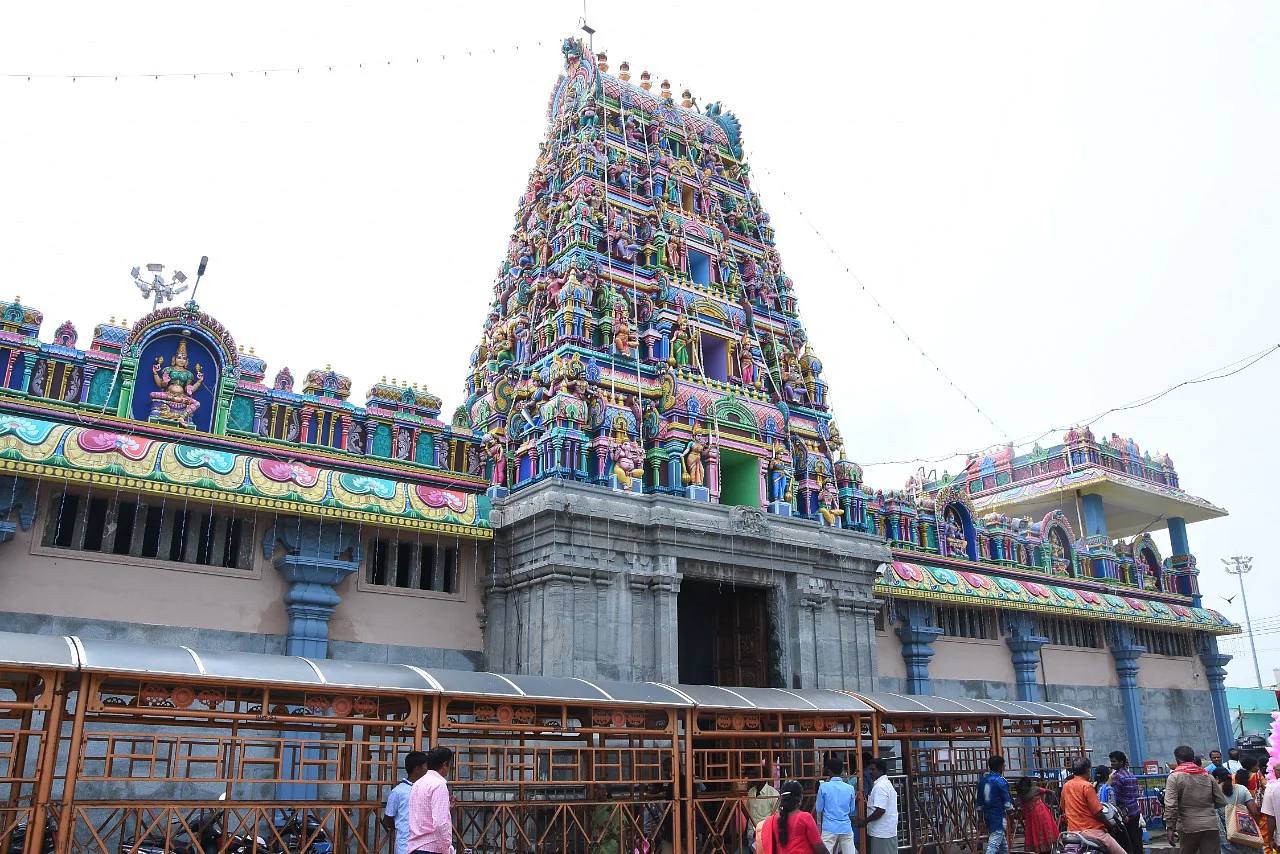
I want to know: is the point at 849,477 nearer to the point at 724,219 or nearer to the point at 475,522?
the point at 724,219

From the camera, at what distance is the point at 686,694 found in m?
14.9

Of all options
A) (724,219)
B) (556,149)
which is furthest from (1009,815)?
(556,149)

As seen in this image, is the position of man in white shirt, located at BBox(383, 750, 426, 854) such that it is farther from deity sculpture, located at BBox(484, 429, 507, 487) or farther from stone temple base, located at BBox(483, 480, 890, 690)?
deity sculpture, located at BBox(484, 429, 507, 487)

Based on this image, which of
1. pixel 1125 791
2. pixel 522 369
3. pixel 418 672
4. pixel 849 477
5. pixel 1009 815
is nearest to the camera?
pixel 418 672

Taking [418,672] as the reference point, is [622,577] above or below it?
above

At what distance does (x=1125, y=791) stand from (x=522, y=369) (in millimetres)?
14867

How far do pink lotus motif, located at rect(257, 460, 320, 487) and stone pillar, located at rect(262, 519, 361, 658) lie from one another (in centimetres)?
82

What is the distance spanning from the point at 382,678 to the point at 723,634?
13.0 metres

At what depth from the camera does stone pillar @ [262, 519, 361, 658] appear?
61.7ft

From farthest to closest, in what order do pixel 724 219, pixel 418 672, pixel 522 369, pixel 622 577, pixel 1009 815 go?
pixel 724 219 → pixel 522 369 → pixel 622 577 → pixel 1009 815 → pixel 418 672

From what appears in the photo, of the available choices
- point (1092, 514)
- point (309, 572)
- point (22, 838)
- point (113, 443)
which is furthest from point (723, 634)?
point (1092, 514)

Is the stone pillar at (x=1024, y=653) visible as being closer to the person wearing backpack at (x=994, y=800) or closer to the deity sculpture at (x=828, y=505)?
the deity sculpture at (x=828, y=505)

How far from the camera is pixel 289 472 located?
19.0 m

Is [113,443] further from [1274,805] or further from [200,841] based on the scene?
[1274,805]
